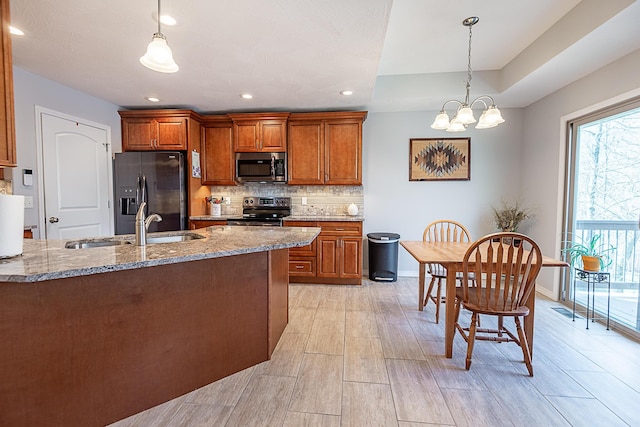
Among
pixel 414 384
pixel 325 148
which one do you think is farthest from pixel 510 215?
pixel 414 384

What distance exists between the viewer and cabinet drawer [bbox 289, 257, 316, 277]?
12.8 feet

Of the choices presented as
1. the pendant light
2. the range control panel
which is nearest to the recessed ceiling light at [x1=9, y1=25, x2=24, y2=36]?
the pendant light

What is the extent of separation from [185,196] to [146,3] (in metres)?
2.52

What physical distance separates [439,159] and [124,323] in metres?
4.11

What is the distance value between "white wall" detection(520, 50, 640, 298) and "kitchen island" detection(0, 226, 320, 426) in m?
3.15

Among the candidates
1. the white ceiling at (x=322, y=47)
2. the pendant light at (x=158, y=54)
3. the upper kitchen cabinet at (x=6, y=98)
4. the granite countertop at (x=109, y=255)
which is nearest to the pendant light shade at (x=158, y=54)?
the pendant light at (x=158, y=54)

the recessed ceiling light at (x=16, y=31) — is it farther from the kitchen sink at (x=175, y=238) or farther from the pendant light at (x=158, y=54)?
the kitchen sink at (x=175, y=238)

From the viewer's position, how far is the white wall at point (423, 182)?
13.6 ft

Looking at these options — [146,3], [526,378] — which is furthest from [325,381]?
[146,3]

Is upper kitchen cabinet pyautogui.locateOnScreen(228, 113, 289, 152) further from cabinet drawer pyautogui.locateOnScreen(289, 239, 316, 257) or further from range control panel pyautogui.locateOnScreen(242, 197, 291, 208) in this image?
cabinet drawer pyautogui.locateOnScreen(289, 239, 316, 257)

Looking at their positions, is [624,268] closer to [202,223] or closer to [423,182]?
[423,182]

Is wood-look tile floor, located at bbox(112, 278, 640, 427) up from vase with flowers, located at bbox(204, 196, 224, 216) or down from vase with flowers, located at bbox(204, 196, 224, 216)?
down

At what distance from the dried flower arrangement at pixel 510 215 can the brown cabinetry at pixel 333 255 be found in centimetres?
196

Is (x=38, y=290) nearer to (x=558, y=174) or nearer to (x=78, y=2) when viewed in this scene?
(x=78, y=2)
